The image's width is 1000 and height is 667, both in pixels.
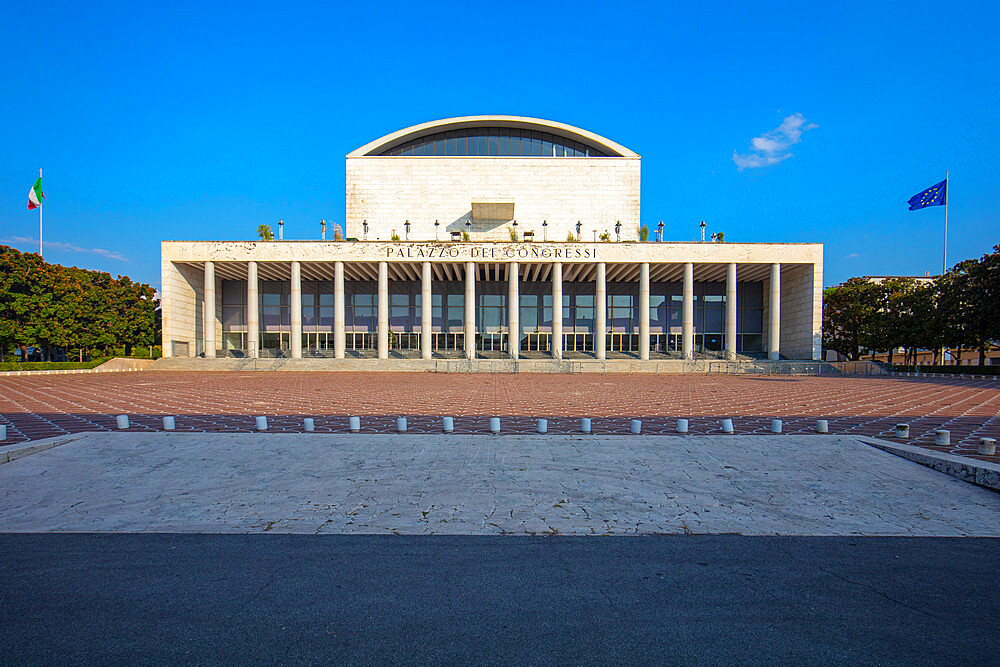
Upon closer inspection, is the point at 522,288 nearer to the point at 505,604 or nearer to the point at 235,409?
the point at 235,409

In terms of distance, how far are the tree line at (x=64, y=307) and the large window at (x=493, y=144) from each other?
2881 centimetres

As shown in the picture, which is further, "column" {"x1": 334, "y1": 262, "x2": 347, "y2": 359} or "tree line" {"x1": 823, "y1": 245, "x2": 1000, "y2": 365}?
"column" {"x1": 334, "y1": 262, "x2": 347, "y2": 359}

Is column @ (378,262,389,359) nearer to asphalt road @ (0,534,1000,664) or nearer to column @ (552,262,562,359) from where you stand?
column @ (552,262,562,359)

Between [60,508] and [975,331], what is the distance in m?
51.7

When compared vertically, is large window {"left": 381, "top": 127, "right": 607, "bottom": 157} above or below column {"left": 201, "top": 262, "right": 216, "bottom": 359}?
above

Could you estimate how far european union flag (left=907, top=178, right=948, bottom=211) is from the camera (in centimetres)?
4078

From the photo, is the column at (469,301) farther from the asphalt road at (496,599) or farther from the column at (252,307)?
the asphalt road at (496,599)

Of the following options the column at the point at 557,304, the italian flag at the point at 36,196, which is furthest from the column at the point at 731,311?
the italian flag at the point at 36,196

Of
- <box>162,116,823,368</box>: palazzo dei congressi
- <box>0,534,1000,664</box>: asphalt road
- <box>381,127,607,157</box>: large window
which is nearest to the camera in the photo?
<box>0,534,1000,664</box>: asphalt road

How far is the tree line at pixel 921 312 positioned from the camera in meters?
36.1

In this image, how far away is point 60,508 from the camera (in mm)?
6043

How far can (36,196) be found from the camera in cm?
4406

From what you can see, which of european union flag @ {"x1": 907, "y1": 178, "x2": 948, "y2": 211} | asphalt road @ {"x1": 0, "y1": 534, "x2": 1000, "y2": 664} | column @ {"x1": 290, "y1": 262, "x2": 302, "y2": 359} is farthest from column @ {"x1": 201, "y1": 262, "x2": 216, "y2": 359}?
european union flag @ {"x1": 907, "y1": 178, "x2": 948, "y2": 211}

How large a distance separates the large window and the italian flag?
102 ft
